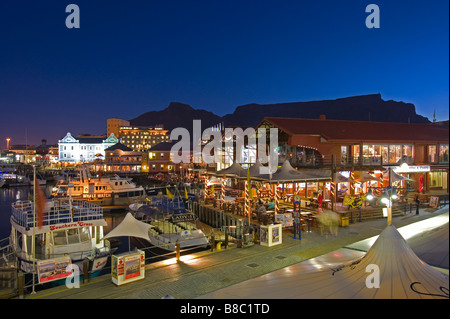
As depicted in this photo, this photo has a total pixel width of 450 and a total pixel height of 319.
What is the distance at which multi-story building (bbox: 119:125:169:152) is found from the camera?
168 meters

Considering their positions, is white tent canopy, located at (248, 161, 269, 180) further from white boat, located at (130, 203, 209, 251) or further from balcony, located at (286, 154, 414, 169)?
balcony, located at (286, 154, 414, 169)

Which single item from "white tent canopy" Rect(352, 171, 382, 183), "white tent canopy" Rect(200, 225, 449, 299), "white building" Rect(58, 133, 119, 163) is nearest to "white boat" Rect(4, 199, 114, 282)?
"white tent canopy" Rect(200, 225, 449, 299)

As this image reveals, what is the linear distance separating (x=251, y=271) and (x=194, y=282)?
2.60m

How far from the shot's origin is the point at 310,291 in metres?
6.52

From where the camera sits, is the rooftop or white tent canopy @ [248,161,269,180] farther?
the rooftop

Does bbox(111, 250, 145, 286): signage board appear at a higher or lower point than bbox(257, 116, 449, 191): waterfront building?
lower

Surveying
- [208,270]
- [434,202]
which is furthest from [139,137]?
[208,270]

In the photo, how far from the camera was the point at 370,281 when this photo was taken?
6.31 metres

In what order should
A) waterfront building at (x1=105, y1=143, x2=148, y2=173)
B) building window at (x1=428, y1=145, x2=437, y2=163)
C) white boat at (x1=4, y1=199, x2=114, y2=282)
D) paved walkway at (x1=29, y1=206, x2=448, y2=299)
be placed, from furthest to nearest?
waterfront building at (x1=105, y1=143, x2=148, y2=173)
building window at (x1=428, y1=145, x2=437, y2=163)
white boat at (x1=4, y1=199, x2=114, y2=282)
paved walkway at (x1=29, y1=206, x2=448, y2=299)

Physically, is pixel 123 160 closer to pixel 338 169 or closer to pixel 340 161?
pixel 340 161

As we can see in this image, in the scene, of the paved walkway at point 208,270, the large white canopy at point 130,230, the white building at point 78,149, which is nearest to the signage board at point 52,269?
the paved walkway at point 208,270

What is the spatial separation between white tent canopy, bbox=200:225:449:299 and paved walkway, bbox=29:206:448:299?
2480 millimetres
